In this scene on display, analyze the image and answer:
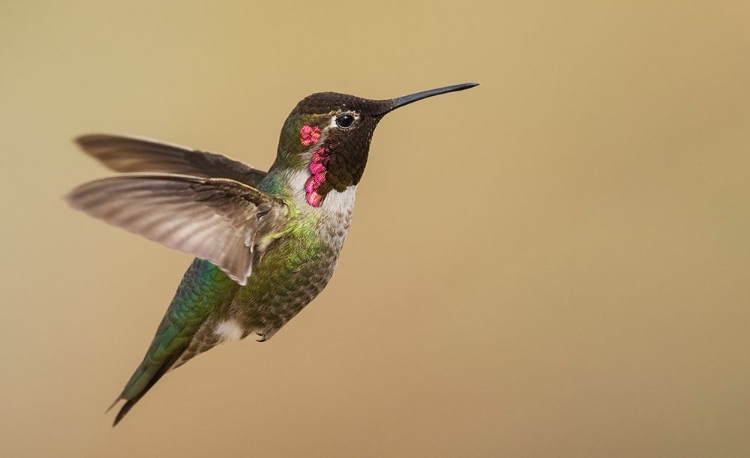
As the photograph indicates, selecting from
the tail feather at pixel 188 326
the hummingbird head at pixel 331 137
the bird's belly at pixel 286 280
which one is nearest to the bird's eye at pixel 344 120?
the hummingbird head at pixel 331 137

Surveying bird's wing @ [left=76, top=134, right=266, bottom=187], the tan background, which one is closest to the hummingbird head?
bird's wing @ [left=76, top=134, right=266, bottom=187]

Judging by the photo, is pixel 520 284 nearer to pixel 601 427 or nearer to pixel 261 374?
pixel 601 427

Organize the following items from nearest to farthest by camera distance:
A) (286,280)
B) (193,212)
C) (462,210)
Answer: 1. (193,212)
2. (286,280)
3. (462,210)

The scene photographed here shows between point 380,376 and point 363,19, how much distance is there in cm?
87

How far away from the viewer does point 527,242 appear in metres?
1.99

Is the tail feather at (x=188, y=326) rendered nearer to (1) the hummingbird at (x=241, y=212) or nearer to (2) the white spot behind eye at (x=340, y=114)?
(1) the hummingbird at (x=241, y=212)

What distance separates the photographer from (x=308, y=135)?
72 cm

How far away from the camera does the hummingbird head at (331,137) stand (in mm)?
694

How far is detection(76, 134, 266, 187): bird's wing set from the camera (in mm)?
Result: 769

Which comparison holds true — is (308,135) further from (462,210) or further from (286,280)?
(462,210)

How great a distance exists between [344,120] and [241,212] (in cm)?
12

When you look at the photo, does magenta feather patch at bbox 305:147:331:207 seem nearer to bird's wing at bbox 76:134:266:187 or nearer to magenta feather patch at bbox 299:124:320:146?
magenta feather patch at bbox 299:124:320:146

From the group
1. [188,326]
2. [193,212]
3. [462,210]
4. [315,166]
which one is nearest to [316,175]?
[315,166]

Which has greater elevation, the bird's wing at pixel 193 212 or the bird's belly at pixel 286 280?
the bird's wing at pixel 193 212
